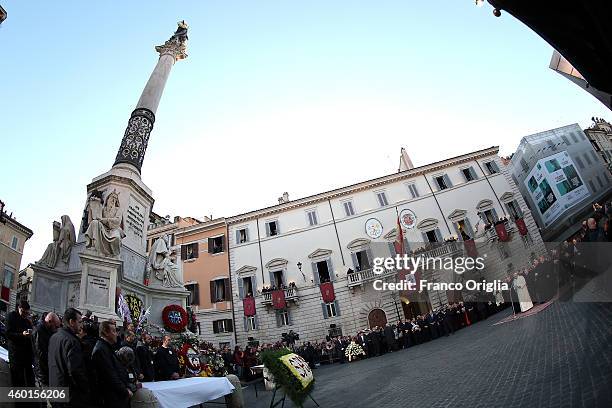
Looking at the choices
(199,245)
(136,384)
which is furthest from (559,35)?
(199,245)

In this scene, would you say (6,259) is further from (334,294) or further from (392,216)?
(392,216)

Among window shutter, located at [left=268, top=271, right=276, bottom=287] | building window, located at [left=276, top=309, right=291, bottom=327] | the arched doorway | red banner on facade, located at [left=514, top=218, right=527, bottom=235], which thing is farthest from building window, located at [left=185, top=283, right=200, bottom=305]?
red banner on facade, located at [left=514, top=218, right=527, bottom=235]

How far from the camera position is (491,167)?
29.7 metres

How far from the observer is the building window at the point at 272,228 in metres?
29.6

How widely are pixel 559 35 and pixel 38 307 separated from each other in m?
10.9

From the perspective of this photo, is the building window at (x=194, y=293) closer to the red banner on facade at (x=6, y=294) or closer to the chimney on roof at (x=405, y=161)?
the red banner on facade at (x=6, y=294)

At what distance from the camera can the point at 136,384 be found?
4020 millimetres

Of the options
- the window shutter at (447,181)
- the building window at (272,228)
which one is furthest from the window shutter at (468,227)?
the building window at (272,228)

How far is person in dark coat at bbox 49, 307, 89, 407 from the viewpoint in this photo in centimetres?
318

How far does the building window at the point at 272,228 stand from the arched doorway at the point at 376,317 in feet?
35.5

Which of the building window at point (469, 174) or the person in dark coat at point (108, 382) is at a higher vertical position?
the building window at point (469, 174)

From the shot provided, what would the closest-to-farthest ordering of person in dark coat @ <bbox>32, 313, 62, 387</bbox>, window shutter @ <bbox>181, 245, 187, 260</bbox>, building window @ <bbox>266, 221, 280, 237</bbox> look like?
1. person in dark coat @ <bbox>32, 313, 62, 387</bbox>
2. building window @ <bbox>266, 221, 280, 237</bbox>
3. window shutter @ <bbox>181, 245, 187, 260</bbox>

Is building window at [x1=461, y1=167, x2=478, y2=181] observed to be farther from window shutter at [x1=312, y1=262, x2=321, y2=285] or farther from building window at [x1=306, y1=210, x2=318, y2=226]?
window shutter at [x1=312, y1=262, x2=321, y2=285]

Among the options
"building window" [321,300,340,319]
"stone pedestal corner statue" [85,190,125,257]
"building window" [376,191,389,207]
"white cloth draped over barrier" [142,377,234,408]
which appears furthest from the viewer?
"building window" [376,191,389,207]
